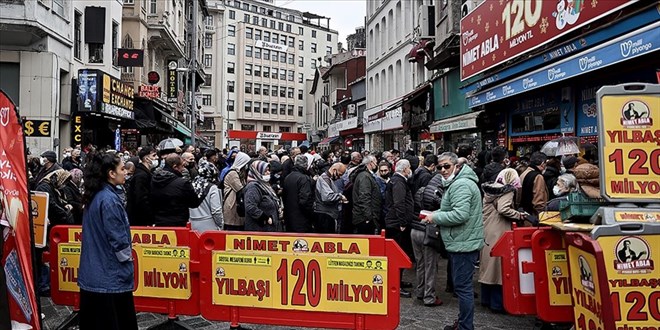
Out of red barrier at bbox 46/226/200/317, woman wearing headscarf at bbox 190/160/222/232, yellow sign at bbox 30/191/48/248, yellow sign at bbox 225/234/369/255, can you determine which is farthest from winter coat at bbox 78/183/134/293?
woman wearing headscarf at bbox 190/160/222/232

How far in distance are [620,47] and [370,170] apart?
4073 mm

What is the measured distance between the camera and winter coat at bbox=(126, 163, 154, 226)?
723 cm

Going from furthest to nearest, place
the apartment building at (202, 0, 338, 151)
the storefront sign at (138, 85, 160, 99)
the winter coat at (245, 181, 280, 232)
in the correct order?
1. the apartment building at (202, 0, 338, 151)
2. the storefront sign at (138, 85, 160, 99)
3. the winter coat at (245, 181, 280, 232)

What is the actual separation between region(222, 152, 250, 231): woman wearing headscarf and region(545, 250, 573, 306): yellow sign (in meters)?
4.68

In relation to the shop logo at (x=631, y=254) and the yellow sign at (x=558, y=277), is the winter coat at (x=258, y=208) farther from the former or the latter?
the shop logo at (x=631, y=254)

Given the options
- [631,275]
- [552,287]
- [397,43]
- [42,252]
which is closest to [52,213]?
[42,252]

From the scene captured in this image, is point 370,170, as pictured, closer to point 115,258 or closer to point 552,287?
point 552,287

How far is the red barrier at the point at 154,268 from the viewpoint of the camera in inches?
225

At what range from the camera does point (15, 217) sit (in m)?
4.85

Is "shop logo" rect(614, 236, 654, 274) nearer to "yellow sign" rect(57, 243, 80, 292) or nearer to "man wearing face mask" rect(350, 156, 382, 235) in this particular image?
"man wearing face mask" rect(350, 156, 382, 235)

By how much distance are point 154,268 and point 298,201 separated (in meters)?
3.17

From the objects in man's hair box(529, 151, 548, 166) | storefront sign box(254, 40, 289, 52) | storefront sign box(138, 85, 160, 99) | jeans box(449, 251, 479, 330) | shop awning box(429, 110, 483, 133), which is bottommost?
jeans box(449, 251, 479, 330)

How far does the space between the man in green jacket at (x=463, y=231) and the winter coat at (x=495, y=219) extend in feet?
3.22

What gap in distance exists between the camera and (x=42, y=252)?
6.67 meters
